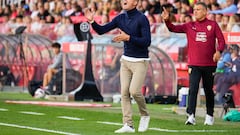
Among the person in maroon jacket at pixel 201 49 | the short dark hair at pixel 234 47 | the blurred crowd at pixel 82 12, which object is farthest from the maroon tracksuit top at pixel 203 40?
the blurred crowd at pixel 82 12

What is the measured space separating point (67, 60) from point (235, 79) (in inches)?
225

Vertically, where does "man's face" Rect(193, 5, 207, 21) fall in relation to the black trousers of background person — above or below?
above

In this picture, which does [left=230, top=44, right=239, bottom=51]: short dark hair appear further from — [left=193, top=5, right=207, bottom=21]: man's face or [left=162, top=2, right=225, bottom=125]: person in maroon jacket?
[left=193, top=5, right=207, bottom=21]: man's face

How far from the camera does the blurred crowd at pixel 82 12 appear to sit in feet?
86.0

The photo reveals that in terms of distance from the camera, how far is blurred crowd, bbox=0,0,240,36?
2622 cm

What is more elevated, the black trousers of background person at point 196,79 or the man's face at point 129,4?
the man's face at point 129,4

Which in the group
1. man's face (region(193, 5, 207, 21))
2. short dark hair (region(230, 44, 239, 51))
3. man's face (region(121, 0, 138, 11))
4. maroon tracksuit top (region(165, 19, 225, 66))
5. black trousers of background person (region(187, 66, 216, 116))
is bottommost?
black trousers of background person (region(187, 66, 216, 116))

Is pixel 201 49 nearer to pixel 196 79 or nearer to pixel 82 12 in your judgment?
pixel 196 79

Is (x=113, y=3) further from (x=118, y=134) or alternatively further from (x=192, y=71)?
(x=118, y=134)

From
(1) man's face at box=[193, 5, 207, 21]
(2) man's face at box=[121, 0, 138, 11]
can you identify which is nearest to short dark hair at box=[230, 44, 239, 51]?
(1) man's face at box=[193, 5, 207, 21]

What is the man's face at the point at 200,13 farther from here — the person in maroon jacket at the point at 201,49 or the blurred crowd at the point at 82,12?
the blurred crowd at the point at 82,12

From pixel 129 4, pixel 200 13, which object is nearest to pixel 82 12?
pixel 200 13

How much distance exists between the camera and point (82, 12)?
108ft

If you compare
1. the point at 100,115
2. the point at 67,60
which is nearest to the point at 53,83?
the point at 67,60
